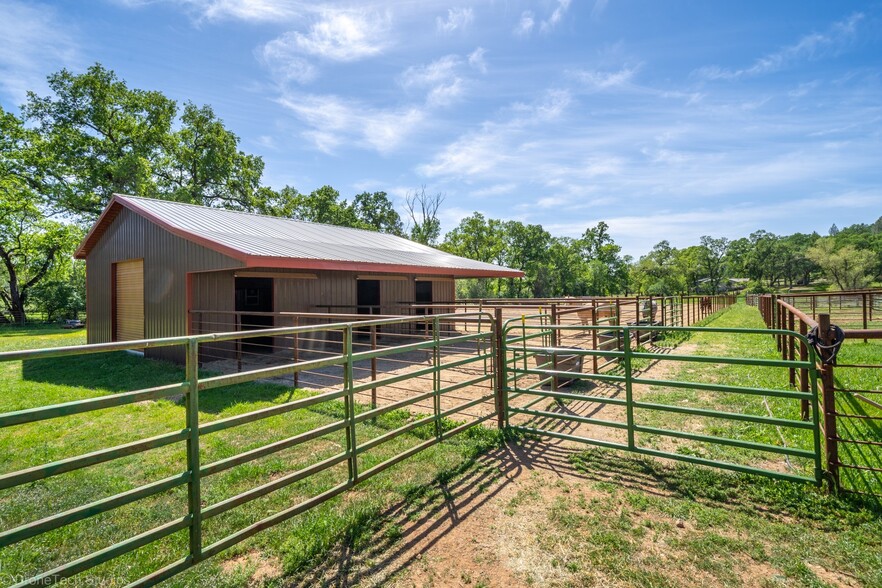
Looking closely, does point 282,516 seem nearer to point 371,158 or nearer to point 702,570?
point 702,570

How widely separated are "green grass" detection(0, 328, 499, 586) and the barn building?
10.9ft

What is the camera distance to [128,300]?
431 inches

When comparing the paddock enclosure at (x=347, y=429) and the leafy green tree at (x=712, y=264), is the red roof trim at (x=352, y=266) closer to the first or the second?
the paddock enclosure at (x=347, y=429)

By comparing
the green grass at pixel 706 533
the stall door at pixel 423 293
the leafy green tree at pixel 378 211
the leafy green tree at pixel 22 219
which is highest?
the leafy green tree at pixel 378 211

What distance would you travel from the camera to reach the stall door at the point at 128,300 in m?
10.5

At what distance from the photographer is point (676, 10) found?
772 centimetres

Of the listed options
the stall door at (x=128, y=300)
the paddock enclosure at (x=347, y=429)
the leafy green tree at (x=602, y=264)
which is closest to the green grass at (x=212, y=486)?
the paddock enclosure at (x=347, y=429)

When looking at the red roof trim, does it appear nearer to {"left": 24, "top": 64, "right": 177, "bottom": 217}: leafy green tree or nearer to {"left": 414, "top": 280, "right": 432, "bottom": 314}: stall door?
{"left": 414, "top": 280, "right": 432, "bottom": 314}: stall door

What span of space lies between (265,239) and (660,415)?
367 inches

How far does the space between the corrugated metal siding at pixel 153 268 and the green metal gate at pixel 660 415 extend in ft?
20.6

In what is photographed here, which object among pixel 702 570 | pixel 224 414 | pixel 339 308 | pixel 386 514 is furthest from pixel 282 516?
pixel 339 308

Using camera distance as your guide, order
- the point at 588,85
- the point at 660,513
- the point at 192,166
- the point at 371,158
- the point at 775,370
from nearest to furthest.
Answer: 1. the point at 660,513
2. the point at 775,370
3. the point at 588,85
4. the point at 192,166
5. the point at 371,158

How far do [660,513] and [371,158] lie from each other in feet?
103

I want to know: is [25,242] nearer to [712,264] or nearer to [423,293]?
[423,293]
